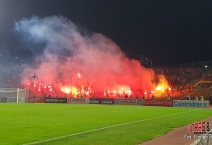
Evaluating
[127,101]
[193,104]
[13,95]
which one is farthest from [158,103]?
[13,95]

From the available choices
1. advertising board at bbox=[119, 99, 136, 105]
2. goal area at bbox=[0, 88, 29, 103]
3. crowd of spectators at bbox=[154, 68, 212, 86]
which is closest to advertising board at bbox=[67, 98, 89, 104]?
advertising board at bbox=[119, 99, 136, 105]

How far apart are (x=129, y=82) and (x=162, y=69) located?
11.7 m

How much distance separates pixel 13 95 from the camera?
70.6 meters

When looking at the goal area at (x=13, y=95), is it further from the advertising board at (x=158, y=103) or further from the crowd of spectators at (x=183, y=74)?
the crowd of spectators at (x=183, y=74)

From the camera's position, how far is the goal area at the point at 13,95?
67250 mm

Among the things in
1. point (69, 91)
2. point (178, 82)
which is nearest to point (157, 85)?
point (178, 82)

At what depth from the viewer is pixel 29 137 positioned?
47.9ft

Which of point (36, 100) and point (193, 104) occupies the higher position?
point (36, 100)

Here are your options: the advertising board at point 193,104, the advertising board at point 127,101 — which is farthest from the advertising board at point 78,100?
the advertising board at point 193,104

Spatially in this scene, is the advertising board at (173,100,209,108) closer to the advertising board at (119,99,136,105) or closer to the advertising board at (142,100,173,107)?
the advertising board at (142,100,173,107)

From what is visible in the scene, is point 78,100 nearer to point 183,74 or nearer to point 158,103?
point 158,103

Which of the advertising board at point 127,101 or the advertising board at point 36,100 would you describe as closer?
the advertising board at point 127,101

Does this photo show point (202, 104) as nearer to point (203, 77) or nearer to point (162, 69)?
point (203, 77)

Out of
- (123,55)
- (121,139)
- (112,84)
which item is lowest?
(121,139)
